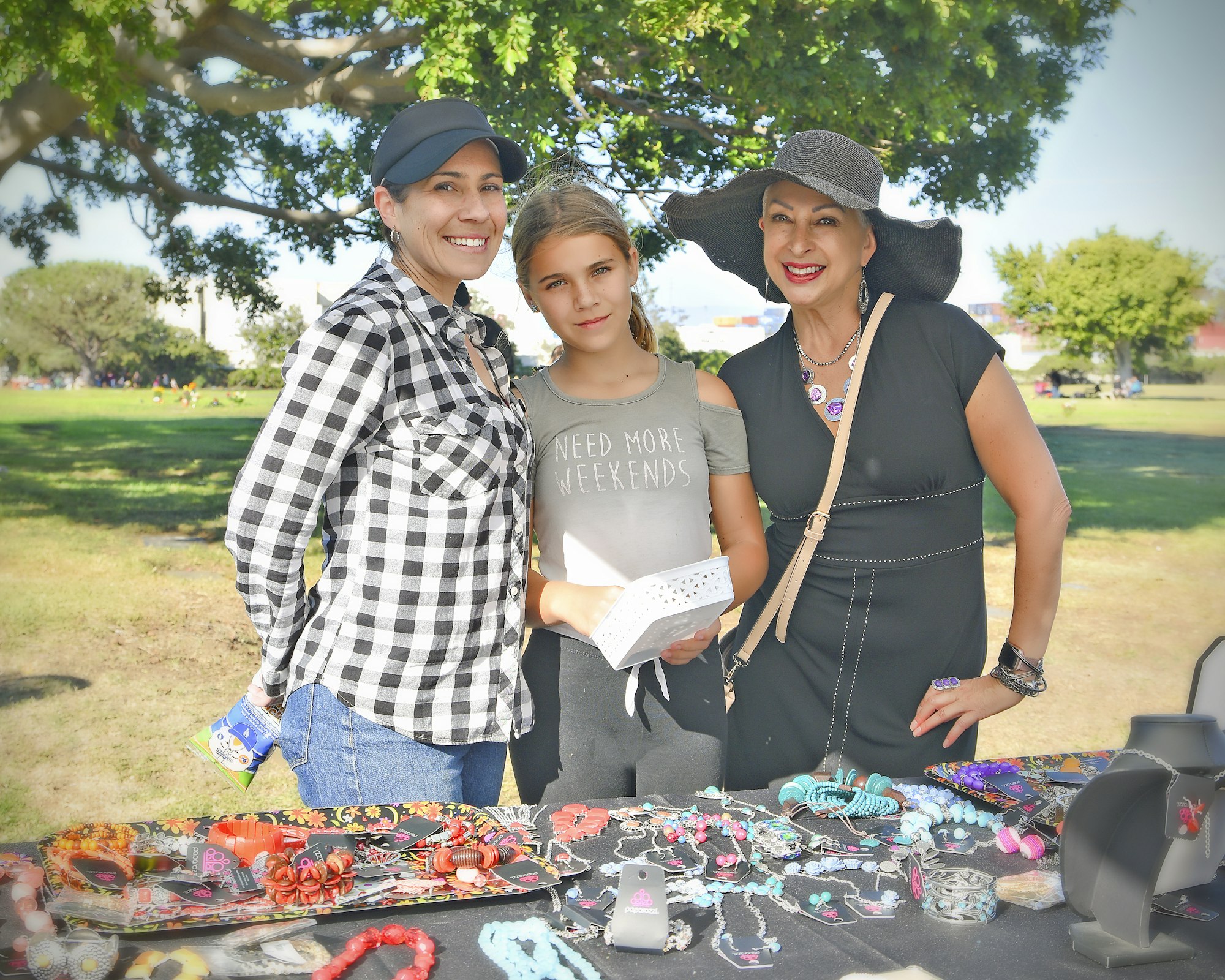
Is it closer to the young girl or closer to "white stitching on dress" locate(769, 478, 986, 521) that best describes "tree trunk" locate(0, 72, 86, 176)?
the young girl

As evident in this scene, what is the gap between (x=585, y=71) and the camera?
266 inches

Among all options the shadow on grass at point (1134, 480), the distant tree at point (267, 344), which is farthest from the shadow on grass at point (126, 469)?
the shadow on grass at point (1134, 480)

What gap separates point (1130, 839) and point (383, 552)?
1.21 meters

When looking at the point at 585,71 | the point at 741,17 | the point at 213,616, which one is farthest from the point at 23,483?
the point at 741,17

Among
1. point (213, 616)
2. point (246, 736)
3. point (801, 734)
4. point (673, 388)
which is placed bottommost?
point (213, 616)

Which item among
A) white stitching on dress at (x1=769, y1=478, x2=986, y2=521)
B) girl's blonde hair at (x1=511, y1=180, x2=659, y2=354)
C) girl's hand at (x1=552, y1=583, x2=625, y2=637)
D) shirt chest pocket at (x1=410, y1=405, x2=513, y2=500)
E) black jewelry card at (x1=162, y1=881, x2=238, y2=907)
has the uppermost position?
girl's blonde hair at (x1=511, y1=180, x2=659, y2=354)

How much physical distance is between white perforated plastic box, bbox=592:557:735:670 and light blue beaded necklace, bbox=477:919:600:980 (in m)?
0.46

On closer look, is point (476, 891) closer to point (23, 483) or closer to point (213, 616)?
point (213, 616)

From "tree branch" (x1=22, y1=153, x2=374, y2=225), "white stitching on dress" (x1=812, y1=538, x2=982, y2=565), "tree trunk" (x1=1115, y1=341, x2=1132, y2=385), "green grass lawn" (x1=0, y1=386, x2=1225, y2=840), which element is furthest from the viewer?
"tree trunk" (x1=1115, y1=341, x2=1132, y2=385)

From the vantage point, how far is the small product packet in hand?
5.72ft

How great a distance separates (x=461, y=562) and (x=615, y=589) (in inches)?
11.0

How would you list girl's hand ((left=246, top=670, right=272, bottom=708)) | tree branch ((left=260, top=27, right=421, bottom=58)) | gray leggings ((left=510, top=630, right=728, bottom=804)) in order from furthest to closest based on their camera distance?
tree branch ((left=260, top=27, right=421, bottom=58)) → gray leggings ((left=510, top=630, right=728, bottom=804)) → girl's hand ((left=246, top=670, right=272, bottom=708))

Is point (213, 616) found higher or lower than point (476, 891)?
lower

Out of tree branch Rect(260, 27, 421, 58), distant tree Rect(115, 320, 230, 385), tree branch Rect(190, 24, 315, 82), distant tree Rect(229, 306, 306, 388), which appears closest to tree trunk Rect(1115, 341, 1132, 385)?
distant tree Rect(229, 306, 306, 388)
